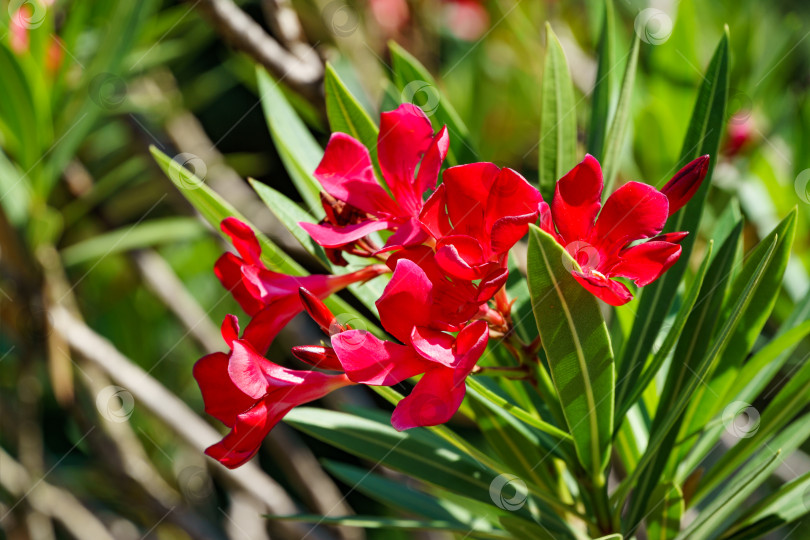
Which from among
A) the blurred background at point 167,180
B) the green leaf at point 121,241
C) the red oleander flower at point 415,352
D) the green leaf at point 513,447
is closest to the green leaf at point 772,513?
the green leaf at point 513,447

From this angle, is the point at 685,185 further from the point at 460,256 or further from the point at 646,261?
the point at 460,256

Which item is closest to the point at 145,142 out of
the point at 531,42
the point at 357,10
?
the point at 357,10

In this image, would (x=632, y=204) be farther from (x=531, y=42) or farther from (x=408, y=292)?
(x=531, y=42)

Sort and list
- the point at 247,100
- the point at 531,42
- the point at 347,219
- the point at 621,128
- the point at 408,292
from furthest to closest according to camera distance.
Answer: the point at 247,100
the point at 531,42
the point at 621,128
the point at 347,219
the point at 408,292

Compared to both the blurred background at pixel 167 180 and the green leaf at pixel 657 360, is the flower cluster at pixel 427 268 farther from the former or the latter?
the blurred background at pixel 167 180

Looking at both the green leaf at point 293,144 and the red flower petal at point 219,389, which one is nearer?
the red flower petal at point 219,389

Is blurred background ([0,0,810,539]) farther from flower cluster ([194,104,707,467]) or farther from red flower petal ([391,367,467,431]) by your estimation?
red flower petal ([391,367,467,431])
